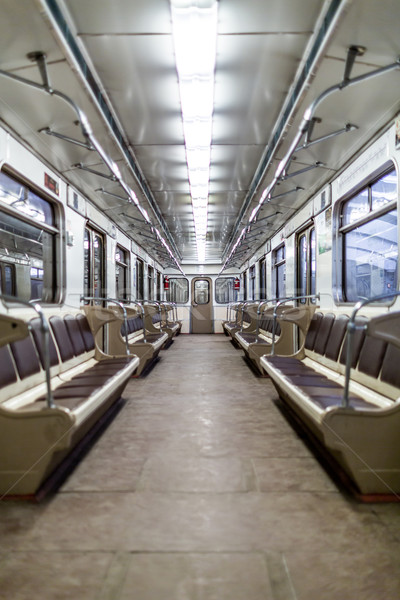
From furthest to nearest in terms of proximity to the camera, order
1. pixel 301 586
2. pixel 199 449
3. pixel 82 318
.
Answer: pixel 82 318
pixel 199 449
pixel 301 586

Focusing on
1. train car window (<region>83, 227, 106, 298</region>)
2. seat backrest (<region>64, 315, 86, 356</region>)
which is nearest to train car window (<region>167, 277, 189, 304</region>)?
train car window (<region>83, 227, 106, 298</region>)

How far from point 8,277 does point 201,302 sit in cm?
891

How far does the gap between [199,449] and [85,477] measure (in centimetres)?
78

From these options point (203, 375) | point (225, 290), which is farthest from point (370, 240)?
point (225, 290)

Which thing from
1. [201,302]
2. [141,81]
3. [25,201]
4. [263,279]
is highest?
[141,81]

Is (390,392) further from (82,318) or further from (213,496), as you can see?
(82,318)

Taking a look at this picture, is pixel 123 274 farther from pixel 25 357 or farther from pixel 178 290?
pixel 178 290

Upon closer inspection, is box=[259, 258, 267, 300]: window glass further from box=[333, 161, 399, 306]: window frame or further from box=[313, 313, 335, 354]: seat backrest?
box=[313, 313, 335, 354]: seat backrest

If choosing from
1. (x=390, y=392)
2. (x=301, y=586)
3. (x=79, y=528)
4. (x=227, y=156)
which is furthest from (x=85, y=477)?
(x=227, y=156)

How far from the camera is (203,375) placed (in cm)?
579

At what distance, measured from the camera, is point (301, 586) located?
1400mm

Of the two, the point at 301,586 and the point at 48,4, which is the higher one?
the point at 48,4

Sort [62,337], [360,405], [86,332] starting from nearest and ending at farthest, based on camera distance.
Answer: [360,405] < [62,337] < [86,332]

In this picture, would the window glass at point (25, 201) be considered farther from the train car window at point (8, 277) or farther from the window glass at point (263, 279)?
the window glass at point (263, 279)
